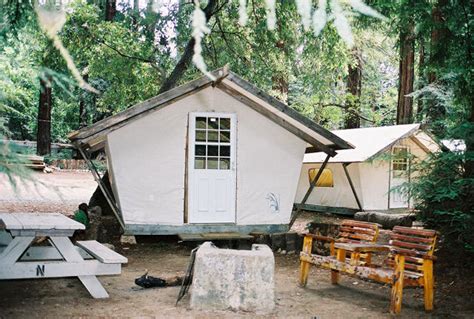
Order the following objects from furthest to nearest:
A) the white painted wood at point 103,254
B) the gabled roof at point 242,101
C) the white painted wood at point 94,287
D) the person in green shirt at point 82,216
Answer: the person in green shirt at point 82,216 < the gabled roof at point 242,101 < the white painted wood at point 94,287 < the white painted wood at point 103,254

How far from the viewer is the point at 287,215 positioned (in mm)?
10617

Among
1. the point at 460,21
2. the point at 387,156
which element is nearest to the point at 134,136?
the point at 387,156

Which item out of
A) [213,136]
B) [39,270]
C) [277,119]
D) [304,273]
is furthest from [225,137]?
[39,270]

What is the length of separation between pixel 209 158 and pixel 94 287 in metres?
4.62

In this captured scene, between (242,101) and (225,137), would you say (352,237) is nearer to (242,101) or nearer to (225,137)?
(225,137)

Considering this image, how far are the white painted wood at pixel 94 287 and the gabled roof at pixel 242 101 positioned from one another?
327 centimetres

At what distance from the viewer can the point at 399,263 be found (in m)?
5.39

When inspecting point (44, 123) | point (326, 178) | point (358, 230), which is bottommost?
point (358, 230)

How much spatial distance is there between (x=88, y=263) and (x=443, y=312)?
13.5 feet

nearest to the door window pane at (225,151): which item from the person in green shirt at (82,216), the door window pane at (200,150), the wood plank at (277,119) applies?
the door window pane at (200,150)

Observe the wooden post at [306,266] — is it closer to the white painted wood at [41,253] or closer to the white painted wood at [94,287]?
the white painted wood at [94,287]

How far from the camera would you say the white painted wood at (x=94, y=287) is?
5.79m

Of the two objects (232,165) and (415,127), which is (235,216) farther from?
(415,127)

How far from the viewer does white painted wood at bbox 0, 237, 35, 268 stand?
5277mm
